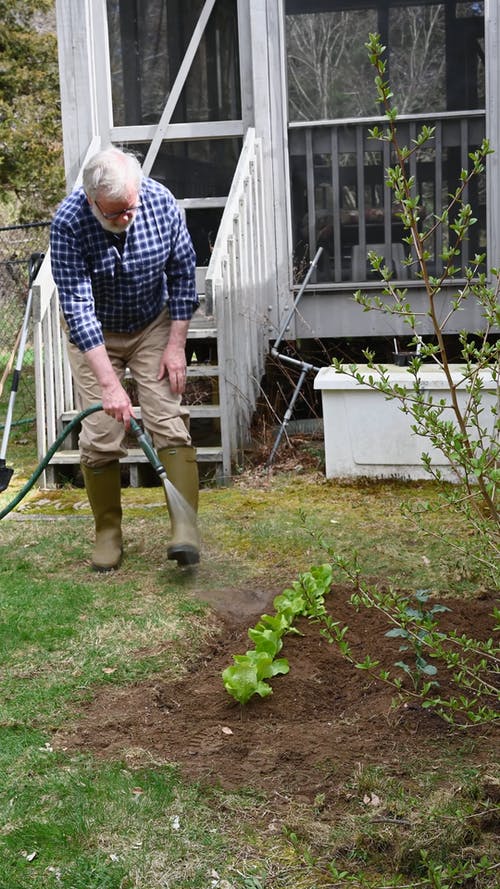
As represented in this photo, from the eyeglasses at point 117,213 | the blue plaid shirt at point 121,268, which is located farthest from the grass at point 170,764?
the eyeglasses at point 117,213

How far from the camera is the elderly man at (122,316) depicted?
470cm

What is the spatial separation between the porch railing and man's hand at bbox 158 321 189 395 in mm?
2792

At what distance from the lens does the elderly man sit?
470 cm

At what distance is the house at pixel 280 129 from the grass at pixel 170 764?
1.34 metres

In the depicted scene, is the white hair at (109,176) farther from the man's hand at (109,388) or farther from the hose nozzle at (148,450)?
the hose nozzle at (148,450)

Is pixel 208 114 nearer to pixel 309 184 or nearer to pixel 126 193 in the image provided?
pixel 309 184

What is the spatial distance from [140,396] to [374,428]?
Answer: 1682 millimetres

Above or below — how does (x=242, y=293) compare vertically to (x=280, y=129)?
below

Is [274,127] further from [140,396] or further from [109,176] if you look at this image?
[109,176]

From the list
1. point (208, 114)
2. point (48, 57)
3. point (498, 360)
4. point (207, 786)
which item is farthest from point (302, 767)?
point (48, 57)

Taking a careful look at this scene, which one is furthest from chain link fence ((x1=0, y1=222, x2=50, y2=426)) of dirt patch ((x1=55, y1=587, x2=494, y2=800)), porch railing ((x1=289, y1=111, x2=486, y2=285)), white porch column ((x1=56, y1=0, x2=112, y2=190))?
dirt patch ((x1=55, y1=587, x2=494, y2=800))

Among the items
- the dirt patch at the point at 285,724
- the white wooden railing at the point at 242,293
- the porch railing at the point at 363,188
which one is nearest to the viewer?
the dirt patch at the point at 285,724

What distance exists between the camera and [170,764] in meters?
3.24

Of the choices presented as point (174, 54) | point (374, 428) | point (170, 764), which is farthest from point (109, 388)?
point (174, 54)
